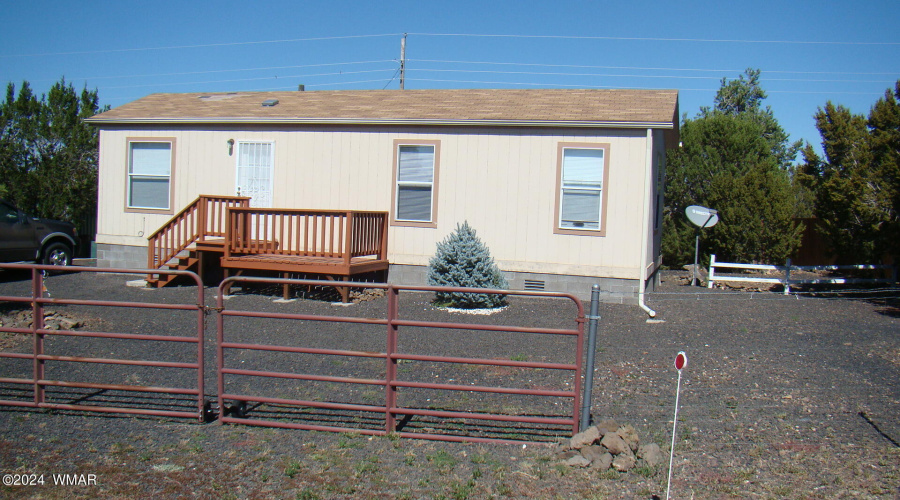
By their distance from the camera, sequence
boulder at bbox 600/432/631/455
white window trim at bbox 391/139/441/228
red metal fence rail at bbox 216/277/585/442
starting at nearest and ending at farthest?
1. boulder at bbox 600/432/631/455
2. red metal fence rail at bbox 216/277/585/442
3. white window trim at bbox 391/139/441/228

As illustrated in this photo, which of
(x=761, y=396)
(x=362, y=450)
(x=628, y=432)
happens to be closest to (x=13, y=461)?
(x=362, y=450)

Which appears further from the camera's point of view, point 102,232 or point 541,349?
point 102,232

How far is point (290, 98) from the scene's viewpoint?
15.3m

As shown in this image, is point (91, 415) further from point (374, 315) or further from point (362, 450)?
point (374, 315)

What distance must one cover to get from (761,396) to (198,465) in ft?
16.0

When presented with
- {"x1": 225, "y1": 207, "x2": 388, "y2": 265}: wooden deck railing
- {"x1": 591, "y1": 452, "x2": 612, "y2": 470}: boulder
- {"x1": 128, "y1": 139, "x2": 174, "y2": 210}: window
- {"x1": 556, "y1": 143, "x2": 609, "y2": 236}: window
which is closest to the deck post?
{"x1": 225, "y1": 207, "x2": 388, "y2": 265}: wooden deck railing

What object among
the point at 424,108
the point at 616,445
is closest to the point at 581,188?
the point at 424,108

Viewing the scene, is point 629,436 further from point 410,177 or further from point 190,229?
point 190,229

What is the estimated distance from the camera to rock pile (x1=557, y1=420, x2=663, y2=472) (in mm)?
4676

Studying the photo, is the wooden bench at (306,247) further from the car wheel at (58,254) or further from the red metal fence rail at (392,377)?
the red metal fence rail at (392,377)

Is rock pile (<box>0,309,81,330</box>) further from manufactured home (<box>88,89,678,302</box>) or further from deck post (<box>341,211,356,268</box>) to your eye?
deck post (<box>341,211,356,268</box>)

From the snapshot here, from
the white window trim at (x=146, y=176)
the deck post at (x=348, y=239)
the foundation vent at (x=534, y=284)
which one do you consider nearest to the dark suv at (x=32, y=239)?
the white window trim at (x=146, y=176)

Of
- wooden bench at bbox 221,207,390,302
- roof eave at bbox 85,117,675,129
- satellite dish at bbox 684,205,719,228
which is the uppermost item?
roof eave at bbox 85,117,675,129

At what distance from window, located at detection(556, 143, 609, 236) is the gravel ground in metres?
2.56
